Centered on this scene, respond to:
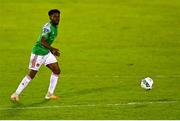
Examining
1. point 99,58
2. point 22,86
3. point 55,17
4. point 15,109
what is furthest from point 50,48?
point 99,58

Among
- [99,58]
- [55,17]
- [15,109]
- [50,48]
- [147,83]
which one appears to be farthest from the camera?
[99,58]

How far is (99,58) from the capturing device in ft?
92.5

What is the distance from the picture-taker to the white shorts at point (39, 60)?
19453 mm

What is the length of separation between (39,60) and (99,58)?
8930 millimetres

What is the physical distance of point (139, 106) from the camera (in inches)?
733

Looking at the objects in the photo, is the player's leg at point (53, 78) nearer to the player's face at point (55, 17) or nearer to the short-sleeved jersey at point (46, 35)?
the short-sleeved jersey at point (46, 35)

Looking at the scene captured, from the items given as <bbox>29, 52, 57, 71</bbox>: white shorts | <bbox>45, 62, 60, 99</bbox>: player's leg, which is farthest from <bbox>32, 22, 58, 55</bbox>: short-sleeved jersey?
<bbox>45, 62, 60, 99</bbox>: player's leg

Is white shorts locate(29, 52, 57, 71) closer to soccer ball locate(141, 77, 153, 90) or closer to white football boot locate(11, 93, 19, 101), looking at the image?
white football boot locate(11, 93, 19, 101)

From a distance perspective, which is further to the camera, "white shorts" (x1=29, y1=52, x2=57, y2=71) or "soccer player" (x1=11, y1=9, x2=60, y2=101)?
"white shorts" (x1=29, y1=52, x2=57, y2=71)

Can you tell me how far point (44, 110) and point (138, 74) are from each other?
7102 millimetres

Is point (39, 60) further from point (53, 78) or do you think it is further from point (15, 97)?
point (15, 97)

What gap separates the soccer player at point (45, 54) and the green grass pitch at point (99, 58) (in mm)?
409

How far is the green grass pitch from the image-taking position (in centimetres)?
1847

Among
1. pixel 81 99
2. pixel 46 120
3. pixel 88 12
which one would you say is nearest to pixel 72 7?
pixel 88 12
